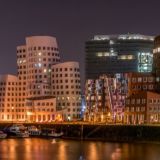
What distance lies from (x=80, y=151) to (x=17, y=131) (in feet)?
201

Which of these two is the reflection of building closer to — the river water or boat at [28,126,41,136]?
boat at [28,126,41,136]

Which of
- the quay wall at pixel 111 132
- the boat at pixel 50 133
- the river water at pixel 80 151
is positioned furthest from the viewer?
the boat at pixel 50 133

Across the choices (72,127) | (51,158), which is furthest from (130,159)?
(72,127)

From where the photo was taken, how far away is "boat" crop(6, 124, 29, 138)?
18552cm

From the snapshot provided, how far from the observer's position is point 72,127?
183000 mm

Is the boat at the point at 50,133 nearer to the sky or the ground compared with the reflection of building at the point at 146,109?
nearer to the ground

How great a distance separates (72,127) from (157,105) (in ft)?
78.1

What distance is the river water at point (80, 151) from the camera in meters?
120

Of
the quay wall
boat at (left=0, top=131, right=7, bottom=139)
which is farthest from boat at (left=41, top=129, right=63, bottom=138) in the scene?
boat at (left=0, top=131, right=7, bottom=139)

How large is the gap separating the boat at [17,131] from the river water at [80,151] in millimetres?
33678

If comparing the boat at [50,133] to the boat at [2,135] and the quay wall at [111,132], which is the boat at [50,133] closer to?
the quay wall at [111,132]

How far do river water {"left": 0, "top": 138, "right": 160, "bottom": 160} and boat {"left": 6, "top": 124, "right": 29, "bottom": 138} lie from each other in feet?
110

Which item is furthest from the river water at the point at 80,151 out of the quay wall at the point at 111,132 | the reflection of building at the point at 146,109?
the reflection of building at the point at 146,109

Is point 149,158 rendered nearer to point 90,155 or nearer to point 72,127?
point 90,155
